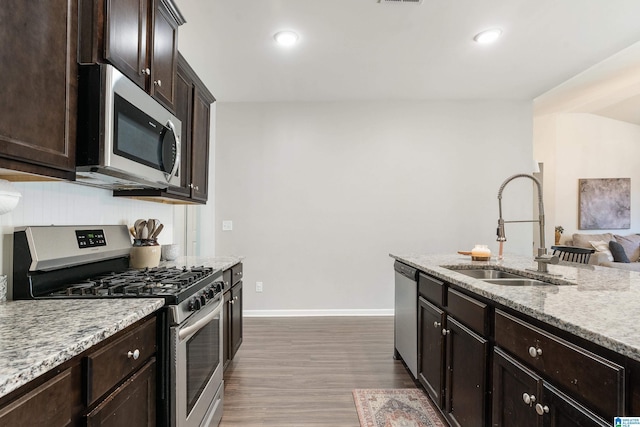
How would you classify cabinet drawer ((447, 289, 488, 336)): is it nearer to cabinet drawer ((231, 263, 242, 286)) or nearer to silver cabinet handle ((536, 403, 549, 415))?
silver cabinet handle ((536, 403, 549, 415))

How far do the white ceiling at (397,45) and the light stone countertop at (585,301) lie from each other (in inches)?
70.7

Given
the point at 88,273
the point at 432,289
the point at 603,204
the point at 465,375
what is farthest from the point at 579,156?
the point at 88,273

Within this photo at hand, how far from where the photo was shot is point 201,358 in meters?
1.62

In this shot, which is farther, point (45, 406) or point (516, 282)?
point (516, 282)

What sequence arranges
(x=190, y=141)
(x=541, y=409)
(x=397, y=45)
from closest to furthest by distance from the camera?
(x=541, y=409) < (x=190, y=141) < (x=397, y=45)

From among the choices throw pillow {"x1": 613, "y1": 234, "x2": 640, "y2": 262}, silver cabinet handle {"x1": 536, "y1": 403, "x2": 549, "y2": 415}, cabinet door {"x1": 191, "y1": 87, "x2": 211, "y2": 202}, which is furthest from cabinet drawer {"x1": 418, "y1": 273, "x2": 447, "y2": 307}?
throw pillow {"x1": 613, "y1": 234, "x2": 640, "y2": 262}

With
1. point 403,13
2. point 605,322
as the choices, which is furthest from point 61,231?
point 403,13

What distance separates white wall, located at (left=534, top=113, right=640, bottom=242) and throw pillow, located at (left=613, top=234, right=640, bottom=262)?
43 cm

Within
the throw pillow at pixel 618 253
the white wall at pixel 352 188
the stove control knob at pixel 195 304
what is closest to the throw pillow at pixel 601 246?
the throw pillow at pixel 618 253

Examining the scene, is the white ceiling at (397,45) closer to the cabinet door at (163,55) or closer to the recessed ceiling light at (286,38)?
the recessed ceiling light at (286,38)

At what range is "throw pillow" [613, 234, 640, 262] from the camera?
5.71 meters

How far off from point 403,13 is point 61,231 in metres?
2.44

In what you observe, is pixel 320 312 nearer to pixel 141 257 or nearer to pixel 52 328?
pixel 141 257

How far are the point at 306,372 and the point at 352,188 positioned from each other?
2.22m
